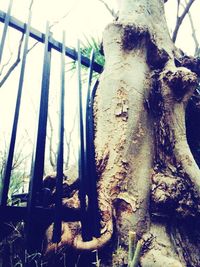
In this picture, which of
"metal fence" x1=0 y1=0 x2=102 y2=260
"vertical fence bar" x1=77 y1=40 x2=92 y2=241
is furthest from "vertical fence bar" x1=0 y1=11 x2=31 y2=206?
"vertical fence bar" x1=77 y1=40 x2=92 y2=241

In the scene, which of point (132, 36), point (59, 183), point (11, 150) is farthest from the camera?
point (132, 36)

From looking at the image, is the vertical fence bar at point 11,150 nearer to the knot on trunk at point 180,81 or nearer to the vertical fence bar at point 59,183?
the vertical fence bar at point 59,183

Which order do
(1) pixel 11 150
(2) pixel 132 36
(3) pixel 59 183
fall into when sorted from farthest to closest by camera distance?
1. (2) pixel 132 36
2. (3) pixel 59 183
3. (1) pixel 11 150

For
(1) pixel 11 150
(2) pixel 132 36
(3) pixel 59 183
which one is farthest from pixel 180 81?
(1) pixel 11 150

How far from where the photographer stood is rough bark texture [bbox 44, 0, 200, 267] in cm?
132

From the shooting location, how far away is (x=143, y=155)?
1544 mm

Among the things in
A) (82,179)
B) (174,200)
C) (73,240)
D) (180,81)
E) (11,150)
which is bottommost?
(73,240)

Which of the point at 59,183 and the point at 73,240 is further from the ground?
the point at 59,183

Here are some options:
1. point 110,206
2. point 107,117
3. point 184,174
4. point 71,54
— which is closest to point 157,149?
point 184,174

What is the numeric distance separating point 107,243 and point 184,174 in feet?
1.88

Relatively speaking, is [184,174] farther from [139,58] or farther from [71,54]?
[71,54]

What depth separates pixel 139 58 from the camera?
184 cm

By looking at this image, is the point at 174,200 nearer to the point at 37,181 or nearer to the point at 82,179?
the point at 82,179

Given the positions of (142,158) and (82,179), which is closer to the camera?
(82,179)
